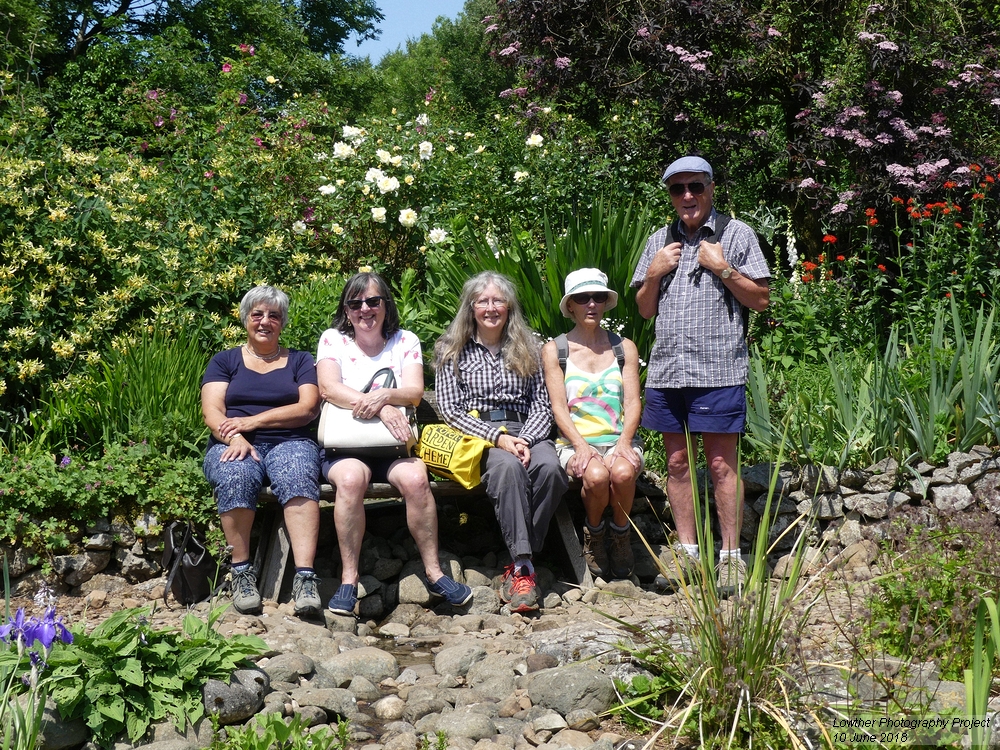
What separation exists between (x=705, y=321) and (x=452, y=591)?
161 cm

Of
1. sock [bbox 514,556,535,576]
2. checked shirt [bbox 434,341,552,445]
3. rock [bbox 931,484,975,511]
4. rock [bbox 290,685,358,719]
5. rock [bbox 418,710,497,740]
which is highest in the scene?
checked shirt [bbox 434,341,552,445]

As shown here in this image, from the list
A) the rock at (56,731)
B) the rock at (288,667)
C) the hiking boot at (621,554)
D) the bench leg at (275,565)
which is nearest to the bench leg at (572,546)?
the hiking boot at (621,554)

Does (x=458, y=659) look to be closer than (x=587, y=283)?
Yes

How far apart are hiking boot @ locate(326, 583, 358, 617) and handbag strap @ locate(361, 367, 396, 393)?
0.91m

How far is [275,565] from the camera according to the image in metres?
4.22

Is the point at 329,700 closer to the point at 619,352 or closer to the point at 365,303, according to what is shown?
the point at 365,303

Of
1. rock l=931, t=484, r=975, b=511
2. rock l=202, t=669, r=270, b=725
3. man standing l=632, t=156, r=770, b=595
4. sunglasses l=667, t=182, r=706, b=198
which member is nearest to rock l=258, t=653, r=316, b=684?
rock l=202, t=669, r=270, b=725

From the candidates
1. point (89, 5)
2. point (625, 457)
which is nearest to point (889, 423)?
point (625, 457)

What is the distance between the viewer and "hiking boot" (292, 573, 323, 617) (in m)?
3.85

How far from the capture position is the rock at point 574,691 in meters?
2.88

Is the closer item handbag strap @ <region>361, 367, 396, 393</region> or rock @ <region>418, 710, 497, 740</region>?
rock @ <region>418, 710, 497, 740</region>

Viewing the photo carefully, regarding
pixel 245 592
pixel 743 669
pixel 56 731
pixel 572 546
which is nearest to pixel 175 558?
pixel 245 592

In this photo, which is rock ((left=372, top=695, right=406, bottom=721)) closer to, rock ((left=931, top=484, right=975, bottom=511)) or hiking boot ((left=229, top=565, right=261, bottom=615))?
hiking boot ((left=229, top=565, right=261, bottom=615))

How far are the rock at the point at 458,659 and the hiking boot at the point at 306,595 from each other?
0.59 metres
